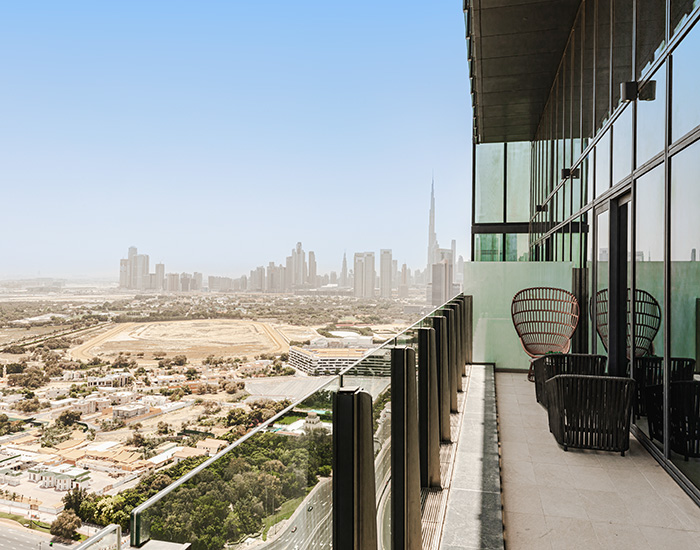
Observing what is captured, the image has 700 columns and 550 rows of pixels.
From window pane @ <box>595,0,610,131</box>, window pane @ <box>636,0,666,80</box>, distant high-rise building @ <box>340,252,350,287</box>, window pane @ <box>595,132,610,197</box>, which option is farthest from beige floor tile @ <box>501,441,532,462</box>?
distant high-rise building @ <box>340,252,350,287</box>

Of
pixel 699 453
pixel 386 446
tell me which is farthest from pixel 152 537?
pixel 699 453

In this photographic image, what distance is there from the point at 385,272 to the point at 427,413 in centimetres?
5237

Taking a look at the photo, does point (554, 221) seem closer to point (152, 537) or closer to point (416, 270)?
point (152, 537)

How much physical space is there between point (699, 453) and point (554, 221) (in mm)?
5108

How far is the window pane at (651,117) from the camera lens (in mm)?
3164

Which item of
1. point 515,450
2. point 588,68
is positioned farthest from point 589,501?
point 588,68

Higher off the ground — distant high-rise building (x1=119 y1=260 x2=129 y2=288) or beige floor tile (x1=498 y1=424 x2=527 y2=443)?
distant high-rise building (x1=119 y1=260 x2=129 y2=288)

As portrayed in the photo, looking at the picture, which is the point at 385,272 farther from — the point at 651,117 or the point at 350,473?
the point at 350,473

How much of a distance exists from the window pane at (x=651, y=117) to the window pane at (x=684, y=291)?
0.37 metres

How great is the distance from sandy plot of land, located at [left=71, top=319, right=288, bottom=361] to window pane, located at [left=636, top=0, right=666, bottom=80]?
114 ft

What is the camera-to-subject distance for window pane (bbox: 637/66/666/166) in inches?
125

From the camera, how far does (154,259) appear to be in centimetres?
5488

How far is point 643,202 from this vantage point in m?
3.51

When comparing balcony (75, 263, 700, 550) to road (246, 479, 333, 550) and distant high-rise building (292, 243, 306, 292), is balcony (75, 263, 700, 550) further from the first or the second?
distant high-rise building (292, 243, 306, 292)
